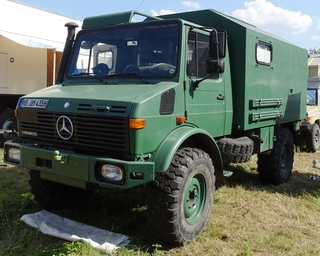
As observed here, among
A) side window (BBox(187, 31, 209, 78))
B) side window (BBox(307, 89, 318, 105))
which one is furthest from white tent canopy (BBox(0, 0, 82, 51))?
side window (BBox(307, 89, 318, 105))

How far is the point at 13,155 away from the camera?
3996 millimetres

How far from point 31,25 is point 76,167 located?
6996 mm

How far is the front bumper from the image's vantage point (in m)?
3.31

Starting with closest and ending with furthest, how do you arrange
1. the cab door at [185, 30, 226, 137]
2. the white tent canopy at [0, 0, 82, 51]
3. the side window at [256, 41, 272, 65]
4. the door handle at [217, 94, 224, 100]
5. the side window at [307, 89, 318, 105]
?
the cab door at [185, 30, 226, 137] → the door handle at [217, 94, 224, 100] → the side window at [256, 41, 272, 65] → the white tent canopy at [0, 0, 82, 51] → the side window at [307, 89, 318, 105]

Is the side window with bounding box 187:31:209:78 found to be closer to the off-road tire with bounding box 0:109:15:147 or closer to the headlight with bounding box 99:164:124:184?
the headlight with bounding box 99:164:124:184

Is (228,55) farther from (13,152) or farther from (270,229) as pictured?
(13,152)

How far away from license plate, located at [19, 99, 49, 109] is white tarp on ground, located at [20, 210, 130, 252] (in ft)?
4.11

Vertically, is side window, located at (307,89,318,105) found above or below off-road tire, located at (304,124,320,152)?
above

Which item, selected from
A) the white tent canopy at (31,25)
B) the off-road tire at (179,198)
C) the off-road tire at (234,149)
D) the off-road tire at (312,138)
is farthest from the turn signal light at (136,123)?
the off-road tire at (312,138)

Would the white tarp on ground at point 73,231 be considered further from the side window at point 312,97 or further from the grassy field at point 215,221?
the side window at point 312,97

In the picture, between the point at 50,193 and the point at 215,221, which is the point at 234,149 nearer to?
the point at 215,221

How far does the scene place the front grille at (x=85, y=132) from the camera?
3.41m

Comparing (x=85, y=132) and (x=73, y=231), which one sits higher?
(x=85, y=132)

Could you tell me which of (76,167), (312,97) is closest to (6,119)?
(76,167)
